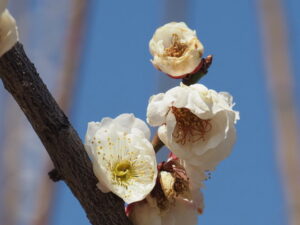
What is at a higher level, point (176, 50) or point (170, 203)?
point (176, 50)

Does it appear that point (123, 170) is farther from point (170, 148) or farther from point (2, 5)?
point (2, 5)

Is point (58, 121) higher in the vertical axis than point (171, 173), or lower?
higher

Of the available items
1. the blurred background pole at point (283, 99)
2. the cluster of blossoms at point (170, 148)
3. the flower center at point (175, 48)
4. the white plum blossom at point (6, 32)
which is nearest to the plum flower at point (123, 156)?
the cluster of blossoms at point (170, 148)

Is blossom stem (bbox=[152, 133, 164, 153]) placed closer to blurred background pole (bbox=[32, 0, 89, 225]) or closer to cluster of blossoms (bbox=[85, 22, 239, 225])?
cluster of blossoms (bbox=[85, 22, 239, 225])

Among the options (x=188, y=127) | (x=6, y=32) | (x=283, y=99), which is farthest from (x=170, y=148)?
(x=283, y=99)

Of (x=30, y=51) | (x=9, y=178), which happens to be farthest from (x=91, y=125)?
(x=30, y=51)

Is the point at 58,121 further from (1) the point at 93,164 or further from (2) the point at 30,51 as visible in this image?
(2) the point at 30,51
